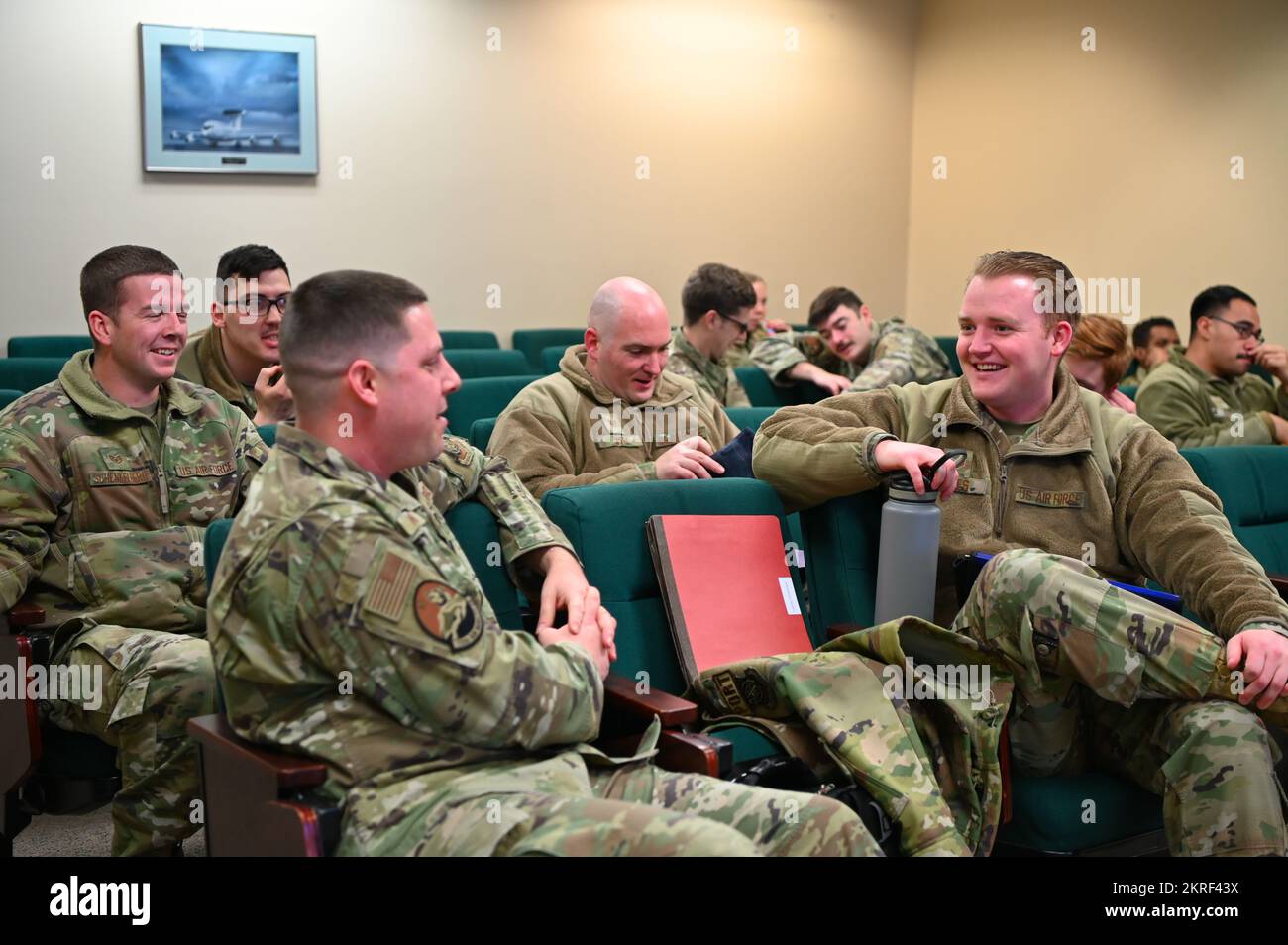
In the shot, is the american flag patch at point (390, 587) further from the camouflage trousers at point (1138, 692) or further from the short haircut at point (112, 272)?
the short haircut at point (112, 272)

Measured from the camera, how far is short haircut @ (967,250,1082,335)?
8.33ft

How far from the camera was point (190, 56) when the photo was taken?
19.4ft

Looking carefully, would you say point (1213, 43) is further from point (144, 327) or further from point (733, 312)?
point (144, 327)

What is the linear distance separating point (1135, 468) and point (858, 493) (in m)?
0.55

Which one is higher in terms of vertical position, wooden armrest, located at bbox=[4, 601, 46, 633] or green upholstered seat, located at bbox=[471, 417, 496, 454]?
green upholstered seat, located at bbox=[471, 417, 496, 454]

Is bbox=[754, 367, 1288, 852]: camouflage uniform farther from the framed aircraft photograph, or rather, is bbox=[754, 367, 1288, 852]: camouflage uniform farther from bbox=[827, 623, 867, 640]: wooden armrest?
the framed aircraft photograph

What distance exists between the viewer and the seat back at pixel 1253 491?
3.02 m

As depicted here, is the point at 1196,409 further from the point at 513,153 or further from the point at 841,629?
the point at 513,153

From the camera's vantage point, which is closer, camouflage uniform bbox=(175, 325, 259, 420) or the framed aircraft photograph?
camouflage uniform bbox=(175, 325, 259, 420)

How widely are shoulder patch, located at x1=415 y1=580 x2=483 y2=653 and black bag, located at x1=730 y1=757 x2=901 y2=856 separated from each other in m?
0.50

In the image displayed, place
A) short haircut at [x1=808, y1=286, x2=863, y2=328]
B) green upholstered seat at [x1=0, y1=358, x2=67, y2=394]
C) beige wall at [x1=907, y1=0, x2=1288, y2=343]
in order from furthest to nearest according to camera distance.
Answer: beige wall at [x1=907, y1=0, x2=1288, y2=343]
short haircut at [x1=808, y1=286, x2=863, y2=328]
green upholstered seat at [x1=0, y1=358, x2=67, y2=394]

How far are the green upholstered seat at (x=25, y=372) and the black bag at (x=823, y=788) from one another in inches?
124

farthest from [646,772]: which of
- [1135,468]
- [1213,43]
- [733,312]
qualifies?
[1213,43]

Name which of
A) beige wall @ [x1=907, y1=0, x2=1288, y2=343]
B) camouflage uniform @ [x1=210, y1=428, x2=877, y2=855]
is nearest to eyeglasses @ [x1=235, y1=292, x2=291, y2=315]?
camouflage uniform @ [x1=210, y1=428, x2=877, y2=855]
